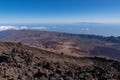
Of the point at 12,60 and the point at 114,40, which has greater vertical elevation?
the point at 12,60

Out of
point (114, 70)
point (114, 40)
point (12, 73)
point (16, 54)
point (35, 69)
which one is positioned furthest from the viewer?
point (114, 40)

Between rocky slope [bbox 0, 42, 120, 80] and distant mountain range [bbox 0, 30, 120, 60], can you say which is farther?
distant mountain range [bbox 0, 30, 120, 60]

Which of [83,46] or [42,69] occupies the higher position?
[42,69]

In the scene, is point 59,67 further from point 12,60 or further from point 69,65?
point 12,60

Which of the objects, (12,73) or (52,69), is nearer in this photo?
(12,73)

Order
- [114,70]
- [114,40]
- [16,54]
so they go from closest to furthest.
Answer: [16,54], [114,70], [114,40]

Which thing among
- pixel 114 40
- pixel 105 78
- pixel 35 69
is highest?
pixel 35 69

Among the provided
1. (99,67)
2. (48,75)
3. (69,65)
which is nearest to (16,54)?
(48,75)

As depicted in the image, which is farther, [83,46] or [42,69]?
[83,46]

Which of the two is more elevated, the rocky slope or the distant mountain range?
the rocky slope

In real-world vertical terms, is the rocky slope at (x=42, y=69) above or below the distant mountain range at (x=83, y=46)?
above

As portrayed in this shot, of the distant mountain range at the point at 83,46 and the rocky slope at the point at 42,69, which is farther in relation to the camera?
the distant mountain range at the point at 83,46
